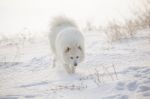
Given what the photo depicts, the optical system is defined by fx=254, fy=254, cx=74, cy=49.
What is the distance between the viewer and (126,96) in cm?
276

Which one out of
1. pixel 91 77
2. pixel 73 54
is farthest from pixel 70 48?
pixel 91 77

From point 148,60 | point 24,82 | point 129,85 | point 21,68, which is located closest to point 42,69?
point 21,68

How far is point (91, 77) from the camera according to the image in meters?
3.88

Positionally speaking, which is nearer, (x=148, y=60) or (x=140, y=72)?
(x=140, y=72)

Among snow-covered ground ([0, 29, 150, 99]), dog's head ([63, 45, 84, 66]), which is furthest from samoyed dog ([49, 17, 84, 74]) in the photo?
snow-covered ground ([0, 29, 150, 99])

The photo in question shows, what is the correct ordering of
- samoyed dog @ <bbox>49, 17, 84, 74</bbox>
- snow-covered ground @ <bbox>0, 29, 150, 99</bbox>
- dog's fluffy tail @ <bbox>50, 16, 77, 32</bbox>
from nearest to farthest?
1. snow-covered ground @ <bbox>0, 29, 150, 99</bbox>
2. samoyed dog @ <bbox>49, 17, 84, 74</bbox>
3. dog's fluffy tail @ <bbox>50, 16, 77, 32</bbox>

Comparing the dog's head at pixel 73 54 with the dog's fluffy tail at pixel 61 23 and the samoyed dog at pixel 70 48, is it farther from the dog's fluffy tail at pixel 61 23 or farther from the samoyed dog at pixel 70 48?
the dog's fluffy tail at pixel 61 23

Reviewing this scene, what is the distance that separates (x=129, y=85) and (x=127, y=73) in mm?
560

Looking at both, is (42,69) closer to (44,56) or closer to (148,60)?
(44,56)

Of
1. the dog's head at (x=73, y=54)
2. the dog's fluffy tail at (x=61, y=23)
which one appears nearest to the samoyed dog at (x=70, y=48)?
the dog's head at (x=73, y=54)

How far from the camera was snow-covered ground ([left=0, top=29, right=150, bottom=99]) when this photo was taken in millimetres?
3051

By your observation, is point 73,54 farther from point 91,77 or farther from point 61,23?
point 61,23

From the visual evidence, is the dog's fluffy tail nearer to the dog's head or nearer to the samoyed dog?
the samoyed dog

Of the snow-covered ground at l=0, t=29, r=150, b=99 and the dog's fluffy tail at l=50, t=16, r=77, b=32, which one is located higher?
the dog's fluffy tail at l=50, t=16, r=77, b=32
